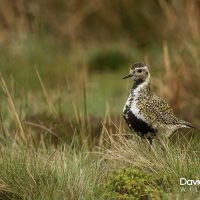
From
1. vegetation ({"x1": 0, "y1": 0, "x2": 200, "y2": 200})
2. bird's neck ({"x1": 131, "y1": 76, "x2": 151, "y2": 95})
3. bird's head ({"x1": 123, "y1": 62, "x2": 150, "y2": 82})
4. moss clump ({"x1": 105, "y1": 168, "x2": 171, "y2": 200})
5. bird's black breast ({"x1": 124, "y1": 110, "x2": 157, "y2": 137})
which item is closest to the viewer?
moss clump ({"x1": 105, "y1": 168, "x2": 171, "y2": 200})

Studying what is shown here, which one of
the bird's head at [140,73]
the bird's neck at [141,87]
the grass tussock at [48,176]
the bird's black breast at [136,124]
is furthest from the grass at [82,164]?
the bird's head at [140,73]

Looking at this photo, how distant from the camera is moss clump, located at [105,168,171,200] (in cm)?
645

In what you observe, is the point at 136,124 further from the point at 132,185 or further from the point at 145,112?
the point at 132,185

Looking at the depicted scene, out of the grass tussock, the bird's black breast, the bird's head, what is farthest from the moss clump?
the bird's head

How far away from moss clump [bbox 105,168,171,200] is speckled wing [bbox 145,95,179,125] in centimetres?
73

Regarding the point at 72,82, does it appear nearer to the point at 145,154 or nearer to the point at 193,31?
the point at 193,31

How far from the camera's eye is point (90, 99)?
1133cm

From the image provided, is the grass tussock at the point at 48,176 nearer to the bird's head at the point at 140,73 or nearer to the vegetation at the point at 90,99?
the vegetation at the point at 90,99

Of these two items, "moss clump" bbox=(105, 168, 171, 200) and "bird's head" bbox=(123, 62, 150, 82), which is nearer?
"moss clump" bbox=(105, 168, 171, 200)

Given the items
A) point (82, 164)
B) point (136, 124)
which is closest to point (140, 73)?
point (136, 124)

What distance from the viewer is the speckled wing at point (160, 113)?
7.18 m

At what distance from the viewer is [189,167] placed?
260 inches

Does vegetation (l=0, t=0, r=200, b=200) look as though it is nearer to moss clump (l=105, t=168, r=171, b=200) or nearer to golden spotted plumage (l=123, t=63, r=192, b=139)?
moss clump (l=105, t=168, r=171, b=200)


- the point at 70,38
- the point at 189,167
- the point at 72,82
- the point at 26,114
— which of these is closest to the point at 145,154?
the point at 189,167
